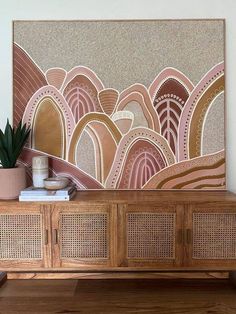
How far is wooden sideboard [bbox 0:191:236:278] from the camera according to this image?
1.48 metres

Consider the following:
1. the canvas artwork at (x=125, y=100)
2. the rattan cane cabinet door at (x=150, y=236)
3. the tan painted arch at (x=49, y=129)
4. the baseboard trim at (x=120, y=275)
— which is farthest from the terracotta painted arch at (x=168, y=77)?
the baseboard trim at (x=120, y=275)

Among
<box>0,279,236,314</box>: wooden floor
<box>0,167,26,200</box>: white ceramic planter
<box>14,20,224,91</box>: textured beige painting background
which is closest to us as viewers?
<box>0,279,236,314</box>: wooden floor

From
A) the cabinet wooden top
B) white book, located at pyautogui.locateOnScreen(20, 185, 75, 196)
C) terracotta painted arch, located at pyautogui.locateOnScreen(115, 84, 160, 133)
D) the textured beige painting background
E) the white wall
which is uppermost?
the white wall

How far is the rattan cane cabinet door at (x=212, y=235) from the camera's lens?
1.48 meters

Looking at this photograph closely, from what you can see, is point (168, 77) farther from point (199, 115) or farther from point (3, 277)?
point (3, 277)

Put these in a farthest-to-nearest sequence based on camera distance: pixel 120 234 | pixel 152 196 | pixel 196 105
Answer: pixel 196 105 → pixel 152 196 → pixel 120 234

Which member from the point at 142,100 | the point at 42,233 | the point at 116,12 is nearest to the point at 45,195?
the point at 42,233

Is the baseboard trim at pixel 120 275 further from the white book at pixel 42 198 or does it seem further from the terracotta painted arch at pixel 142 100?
the terracotta painted arch at pixel 142 100

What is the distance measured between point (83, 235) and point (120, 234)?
179 mm

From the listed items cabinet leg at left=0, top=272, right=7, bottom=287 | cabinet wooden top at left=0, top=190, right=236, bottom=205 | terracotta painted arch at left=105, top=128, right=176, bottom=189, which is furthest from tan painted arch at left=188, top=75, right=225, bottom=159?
cabinet leg at left=0, top=272, right=7, bottom=287

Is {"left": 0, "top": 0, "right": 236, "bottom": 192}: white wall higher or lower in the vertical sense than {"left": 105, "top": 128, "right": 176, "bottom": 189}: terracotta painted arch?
higher

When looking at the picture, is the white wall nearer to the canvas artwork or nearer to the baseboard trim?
the canvas artwork

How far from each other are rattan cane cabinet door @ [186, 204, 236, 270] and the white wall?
2.13 feet

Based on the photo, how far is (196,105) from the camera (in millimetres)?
1699
